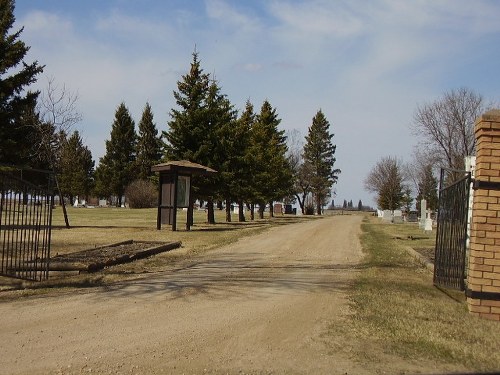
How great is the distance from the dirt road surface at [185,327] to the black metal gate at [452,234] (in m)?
1.64

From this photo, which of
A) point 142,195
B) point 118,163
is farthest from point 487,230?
point 118,163

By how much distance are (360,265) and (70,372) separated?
896 cm

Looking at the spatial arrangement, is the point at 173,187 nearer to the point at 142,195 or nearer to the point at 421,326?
the point at 421,326

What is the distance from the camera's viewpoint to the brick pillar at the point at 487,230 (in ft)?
22.7

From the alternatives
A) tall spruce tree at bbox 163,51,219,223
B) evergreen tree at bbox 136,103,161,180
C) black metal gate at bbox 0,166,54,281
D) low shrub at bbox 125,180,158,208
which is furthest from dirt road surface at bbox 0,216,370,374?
evergreen tree at bbox 136,103,161,180

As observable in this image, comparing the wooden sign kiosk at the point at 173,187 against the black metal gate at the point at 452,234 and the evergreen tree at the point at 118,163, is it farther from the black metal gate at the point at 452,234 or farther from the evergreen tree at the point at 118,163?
the evergreen tree at the point at 118,163

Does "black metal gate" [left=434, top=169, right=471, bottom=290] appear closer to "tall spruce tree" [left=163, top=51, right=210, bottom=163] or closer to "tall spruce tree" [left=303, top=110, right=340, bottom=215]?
"tall spruce tree" [left=163, top=51, right=210, bottom=163]

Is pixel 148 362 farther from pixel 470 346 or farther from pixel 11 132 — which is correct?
pixel 11 132

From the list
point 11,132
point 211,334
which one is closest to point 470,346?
point 211,334

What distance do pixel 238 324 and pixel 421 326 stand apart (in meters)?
2.16

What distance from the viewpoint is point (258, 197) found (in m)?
35.8

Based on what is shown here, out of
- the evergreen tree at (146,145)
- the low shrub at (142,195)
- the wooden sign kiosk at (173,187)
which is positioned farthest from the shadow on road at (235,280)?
the evergreen tree at (146,145)

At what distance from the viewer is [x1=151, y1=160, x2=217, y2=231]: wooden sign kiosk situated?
839 inches

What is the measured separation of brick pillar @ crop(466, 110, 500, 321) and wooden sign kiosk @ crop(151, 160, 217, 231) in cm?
1531
